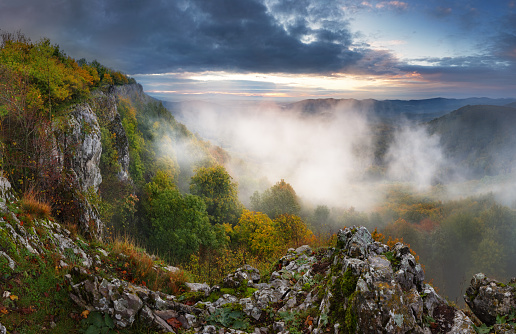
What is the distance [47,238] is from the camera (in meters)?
7.14

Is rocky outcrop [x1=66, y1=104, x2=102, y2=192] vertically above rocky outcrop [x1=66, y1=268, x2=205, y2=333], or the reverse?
rocky outcrop [x1=66, y1=104, x2=102, y2=192]

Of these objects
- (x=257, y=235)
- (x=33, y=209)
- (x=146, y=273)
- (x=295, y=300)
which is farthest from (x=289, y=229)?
(x=33, y=209)

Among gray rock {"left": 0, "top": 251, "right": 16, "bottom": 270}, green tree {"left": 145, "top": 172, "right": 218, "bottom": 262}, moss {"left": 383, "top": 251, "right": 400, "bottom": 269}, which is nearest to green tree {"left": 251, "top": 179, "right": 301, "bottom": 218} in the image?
green tree {"left": 145, "top": 172, "right": 218, "bottom": 262}

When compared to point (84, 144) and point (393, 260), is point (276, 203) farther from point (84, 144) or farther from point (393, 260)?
point (393, 260)

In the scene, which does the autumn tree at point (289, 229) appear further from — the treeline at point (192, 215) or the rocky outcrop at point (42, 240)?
the rocky outcrop at point (42, 240)

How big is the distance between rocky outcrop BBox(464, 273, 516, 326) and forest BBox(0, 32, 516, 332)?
5.83 ft

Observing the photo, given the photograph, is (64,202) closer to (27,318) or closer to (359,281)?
(27,318)

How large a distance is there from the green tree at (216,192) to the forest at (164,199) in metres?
0.18

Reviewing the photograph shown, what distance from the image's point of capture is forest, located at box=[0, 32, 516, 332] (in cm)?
1049

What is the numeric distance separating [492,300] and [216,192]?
40664 millimetres

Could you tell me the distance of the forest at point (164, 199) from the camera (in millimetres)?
10492

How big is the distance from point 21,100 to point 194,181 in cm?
3454

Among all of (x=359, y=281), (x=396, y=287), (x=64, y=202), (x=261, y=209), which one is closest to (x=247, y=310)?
(x=359, y=281)

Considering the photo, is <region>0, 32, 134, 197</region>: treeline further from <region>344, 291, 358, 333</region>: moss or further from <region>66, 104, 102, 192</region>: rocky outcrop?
<region>344, 291, 358, 333</region>: moss
